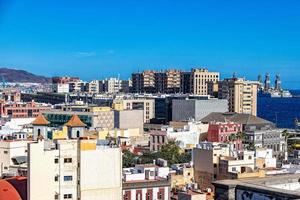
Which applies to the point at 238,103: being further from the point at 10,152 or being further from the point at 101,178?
the point at 101,178

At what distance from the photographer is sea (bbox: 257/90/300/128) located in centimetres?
8210

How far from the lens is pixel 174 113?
183ft

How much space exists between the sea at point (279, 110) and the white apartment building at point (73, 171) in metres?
58.6

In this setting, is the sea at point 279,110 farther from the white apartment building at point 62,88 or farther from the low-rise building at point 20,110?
the low-rise building at point 20,110

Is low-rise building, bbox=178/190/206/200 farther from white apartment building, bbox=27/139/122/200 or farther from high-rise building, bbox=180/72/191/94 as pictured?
high-rise building, bbox=180/72/191/94

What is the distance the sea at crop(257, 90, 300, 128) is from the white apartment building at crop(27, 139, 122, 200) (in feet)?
192

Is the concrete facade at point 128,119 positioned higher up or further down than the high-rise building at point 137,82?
further down

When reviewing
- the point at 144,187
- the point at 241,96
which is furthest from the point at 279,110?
the point at 144,187

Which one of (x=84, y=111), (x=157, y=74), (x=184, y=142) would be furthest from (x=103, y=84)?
(x=184, y=142)

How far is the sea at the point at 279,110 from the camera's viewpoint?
82.1m

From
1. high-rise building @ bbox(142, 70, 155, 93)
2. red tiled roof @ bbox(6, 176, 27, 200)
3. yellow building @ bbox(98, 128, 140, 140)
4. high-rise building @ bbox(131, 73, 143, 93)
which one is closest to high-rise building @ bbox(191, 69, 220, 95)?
high-rise building @ bbox(142, 70, 155, 93)

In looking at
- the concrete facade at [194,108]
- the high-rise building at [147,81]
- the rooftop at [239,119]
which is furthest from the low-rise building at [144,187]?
the high-rise building at [147,81]

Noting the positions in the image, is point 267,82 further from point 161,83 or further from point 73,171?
point 73,171

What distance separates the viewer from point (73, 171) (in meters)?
14.2
